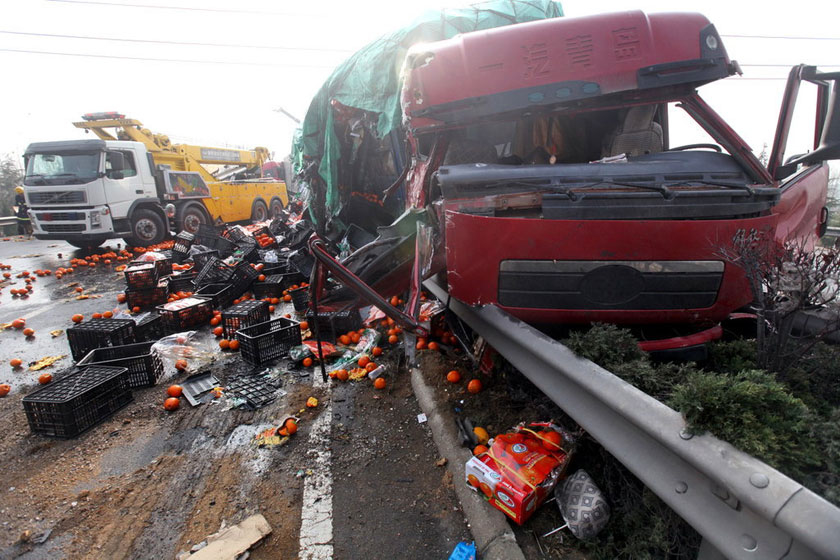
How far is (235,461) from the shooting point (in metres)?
3.12

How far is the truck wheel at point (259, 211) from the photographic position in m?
18.9

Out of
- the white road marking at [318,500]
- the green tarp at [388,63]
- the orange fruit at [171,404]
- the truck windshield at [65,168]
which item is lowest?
the white road marking at [318,500]

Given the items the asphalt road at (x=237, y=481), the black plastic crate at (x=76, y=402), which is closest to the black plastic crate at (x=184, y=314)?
the asphalt road at (x=237, y=481)

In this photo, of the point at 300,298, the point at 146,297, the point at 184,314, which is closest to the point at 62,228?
the point at 146,297

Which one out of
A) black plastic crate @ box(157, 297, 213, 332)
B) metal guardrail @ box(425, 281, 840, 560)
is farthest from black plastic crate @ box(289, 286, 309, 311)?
metal guardrail @ box(425, 281, 840, 560)

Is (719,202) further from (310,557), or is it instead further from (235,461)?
(235,461)

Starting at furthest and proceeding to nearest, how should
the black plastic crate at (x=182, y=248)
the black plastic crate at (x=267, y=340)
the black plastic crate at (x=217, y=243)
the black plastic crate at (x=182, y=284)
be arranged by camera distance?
the black plastic crate at (x=217, y=243) < the black plastic crate at (x=182, y=248) < the black plastic crate at (x=182, y=284) < the black plastic crate at (x=267, y=340)

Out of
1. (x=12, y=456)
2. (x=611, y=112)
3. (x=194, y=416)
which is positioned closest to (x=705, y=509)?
(x=611, y=112)

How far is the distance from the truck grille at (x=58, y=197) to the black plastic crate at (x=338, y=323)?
35.1ft

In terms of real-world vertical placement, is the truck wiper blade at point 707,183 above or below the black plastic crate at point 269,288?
above

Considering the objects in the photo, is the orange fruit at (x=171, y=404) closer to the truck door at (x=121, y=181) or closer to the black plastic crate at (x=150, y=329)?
the black plastic crate at (x=150, y=329)

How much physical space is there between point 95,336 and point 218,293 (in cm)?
203

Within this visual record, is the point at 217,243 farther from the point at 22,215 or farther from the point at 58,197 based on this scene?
the point at 22,215

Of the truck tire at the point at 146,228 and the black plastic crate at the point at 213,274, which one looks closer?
the black plastic crate at the point at 213,274
